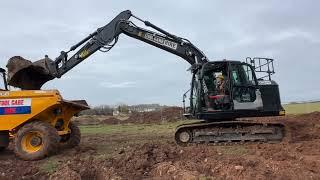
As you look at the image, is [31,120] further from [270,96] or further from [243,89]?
[270,96]

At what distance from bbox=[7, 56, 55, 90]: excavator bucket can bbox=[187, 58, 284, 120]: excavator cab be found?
17.5ft

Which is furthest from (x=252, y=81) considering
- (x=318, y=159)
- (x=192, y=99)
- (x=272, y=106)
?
(x=318, y=159)

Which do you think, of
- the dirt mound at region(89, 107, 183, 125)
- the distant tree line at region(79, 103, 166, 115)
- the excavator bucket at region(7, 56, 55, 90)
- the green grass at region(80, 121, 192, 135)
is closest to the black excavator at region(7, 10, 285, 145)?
the excavator bucket at region(7, 56, 55, 90)

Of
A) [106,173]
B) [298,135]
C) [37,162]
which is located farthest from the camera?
[298,135]

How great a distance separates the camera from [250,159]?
11.5m

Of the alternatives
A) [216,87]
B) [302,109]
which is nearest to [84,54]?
[216,87]

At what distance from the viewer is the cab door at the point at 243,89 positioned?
16.3 m

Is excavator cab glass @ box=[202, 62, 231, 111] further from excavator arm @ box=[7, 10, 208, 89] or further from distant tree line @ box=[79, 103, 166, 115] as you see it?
distant tree line @ box=[79, 103, 166, 115]

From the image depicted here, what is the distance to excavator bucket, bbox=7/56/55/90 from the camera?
16.0 m

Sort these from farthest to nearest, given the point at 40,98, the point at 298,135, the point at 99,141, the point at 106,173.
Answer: the point at 99,141
the point at 298,135
the point at 40,98
the point at 106,173

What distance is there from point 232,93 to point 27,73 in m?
6.76

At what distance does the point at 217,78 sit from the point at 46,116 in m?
5.65

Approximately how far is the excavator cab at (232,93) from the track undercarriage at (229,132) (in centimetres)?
29

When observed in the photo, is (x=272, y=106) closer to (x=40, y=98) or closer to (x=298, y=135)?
(x=298, y=135)
